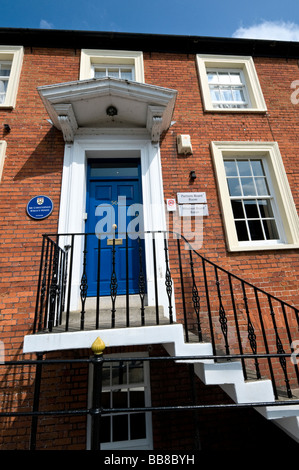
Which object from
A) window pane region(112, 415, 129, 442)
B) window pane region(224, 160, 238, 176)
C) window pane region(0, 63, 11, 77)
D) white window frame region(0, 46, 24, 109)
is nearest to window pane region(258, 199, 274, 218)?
window pane region(224, 160, 238, 176)

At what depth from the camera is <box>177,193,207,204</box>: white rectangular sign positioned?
4.29 metres

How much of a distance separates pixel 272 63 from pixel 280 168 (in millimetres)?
3277

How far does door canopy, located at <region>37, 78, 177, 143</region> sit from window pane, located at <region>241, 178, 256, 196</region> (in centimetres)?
201

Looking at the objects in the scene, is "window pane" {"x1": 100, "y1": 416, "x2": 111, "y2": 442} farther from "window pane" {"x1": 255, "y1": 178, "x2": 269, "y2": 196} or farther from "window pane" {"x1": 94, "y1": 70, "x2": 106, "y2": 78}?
"window pane" {"x1": 94, "y1": 70, "x2": 106, "y2": 78}

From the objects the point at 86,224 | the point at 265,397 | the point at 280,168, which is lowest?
the point at 265,397

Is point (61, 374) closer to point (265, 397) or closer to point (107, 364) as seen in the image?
point (107, 364)

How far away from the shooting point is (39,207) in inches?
159

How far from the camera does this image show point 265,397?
2.40 m

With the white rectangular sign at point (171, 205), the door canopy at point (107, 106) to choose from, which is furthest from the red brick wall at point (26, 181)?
the white rectangular sign at point (171, 205)

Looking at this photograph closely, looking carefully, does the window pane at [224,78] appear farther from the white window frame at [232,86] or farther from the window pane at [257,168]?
the window pane at [257,168]

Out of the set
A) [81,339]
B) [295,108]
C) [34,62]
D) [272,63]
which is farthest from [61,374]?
[272,63]

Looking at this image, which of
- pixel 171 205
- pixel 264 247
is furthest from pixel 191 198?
pixel 264 247

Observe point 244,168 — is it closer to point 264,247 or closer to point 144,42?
point 264,247

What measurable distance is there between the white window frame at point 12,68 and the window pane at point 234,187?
4.78m
